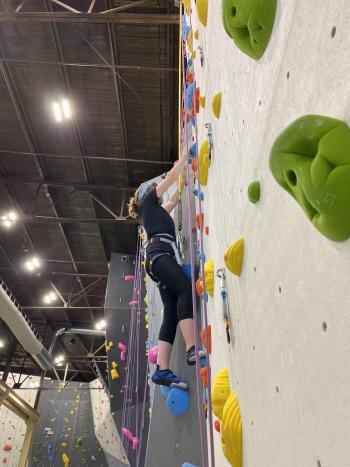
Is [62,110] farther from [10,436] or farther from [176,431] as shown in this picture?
[10,436]

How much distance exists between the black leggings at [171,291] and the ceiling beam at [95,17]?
11.6 feet

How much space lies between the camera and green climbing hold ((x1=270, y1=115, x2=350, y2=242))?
0.36m

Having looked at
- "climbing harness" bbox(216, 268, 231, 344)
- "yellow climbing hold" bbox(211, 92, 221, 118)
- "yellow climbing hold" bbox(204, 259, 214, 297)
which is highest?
"yellow climbing hold" bbox(211, 92, 221, 118)

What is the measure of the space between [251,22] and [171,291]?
1.76 meters

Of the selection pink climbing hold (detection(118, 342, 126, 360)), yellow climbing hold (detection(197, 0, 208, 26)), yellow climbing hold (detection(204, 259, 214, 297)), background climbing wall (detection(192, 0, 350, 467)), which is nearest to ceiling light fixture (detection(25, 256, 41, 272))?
pink climbing hold (detection(118, 342, 126, 360))

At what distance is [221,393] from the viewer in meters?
1.12

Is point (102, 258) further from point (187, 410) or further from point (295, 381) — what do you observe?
point (295, 381)

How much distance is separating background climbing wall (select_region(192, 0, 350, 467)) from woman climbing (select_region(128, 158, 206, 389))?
0.92 metres

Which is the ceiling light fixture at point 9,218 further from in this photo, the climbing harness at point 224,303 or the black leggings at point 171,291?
the climbing harness at point 224,303

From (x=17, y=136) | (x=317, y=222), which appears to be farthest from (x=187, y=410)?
(x=17, y=136)

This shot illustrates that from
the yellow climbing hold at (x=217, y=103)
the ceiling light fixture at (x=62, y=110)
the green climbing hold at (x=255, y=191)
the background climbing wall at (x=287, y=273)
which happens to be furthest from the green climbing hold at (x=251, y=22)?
the ceiling light fixture at (x=62, y=110)

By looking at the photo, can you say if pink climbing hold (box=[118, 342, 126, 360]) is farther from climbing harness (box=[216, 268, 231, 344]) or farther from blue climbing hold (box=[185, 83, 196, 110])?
climbing harness (box=[216, 268, 231, 344])

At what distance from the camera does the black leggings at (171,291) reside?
6.46ft

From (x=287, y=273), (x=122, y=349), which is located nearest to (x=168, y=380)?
(x=287, y=273)
